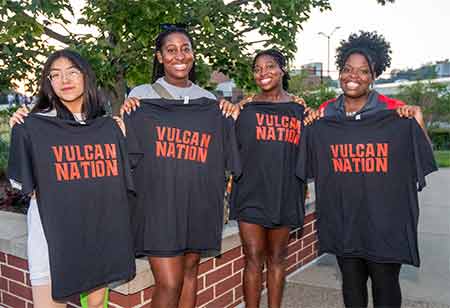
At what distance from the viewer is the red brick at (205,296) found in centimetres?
337

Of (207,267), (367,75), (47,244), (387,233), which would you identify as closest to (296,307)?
(207,267)

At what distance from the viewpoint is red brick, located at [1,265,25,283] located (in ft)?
10.9

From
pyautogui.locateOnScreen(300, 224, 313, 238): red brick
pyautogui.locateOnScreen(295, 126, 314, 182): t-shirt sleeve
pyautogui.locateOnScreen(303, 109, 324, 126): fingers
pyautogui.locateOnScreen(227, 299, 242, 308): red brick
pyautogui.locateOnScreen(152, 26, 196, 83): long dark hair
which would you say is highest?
pyautogui.locateOnScreen(152, 26, 196, 83): long dark hair

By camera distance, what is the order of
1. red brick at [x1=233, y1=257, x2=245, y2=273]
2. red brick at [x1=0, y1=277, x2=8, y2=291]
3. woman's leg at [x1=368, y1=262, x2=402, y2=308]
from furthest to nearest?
red brick at [x1=233, y1=257, x2=245, y2=273], red brick at [x1=0, y1=277, x2=8, y2=291], woman's leg at [x1=368, y1=262, x2=402, y2=308]

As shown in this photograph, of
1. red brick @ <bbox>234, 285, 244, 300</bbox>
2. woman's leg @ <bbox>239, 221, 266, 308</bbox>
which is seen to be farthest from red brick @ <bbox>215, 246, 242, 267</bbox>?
woman's leg @ <bbox>239, 221, 266, 308</bbox>

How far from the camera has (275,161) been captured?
2979 mm

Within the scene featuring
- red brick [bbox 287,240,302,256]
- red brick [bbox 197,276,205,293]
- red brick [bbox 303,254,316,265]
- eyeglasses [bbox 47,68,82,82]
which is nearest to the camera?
eyeglasses [bbox 47,68,82,82]

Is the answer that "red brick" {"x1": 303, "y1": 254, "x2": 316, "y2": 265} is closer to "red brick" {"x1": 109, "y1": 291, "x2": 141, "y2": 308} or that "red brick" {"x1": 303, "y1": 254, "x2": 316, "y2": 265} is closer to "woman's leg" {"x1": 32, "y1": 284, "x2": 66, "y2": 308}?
"red brick" {"x1": 109, "y1": 291, "x2": 141, "y2": 308}

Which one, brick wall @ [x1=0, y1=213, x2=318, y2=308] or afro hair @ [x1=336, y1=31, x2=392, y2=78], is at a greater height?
afro hair @ [x1=336, y1=31, x2=392, y2=78]

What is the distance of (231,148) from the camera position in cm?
283

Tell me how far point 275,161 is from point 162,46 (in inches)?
40.9

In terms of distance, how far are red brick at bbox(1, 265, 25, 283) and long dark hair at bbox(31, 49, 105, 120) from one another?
1.51 meters

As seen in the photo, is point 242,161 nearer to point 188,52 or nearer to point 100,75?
point 188,52

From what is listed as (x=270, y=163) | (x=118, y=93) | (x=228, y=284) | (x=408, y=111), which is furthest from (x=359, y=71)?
(x=118, y=93)
